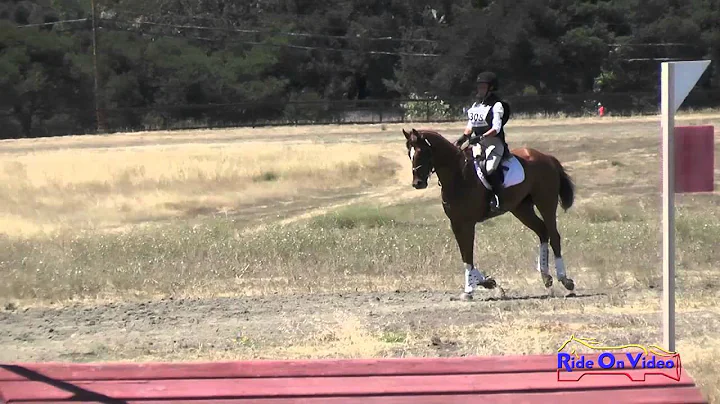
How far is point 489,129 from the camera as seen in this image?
12.2 meters

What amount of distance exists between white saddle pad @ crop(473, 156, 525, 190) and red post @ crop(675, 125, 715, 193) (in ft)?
19.7

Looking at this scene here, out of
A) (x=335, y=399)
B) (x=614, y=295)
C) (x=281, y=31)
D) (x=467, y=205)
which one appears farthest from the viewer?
(x=281, y=31)

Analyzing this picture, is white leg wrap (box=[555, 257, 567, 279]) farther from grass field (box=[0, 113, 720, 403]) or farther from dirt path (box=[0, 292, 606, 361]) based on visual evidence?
dirt path (box=[0, 292, 606, 361])

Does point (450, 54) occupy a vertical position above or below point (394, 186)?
above

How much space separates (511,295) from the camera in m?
12.1

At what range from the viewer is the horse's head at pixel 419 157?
1190 centimetres

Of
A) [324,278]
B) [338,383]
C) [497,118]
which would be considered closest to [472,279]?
[497,118]

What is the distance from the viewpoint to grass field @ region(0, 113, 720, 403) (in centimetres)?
897

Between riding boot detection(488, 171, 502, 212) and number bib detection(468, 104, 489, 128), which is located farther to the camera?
riding boot detection(488, 171, 502, 212)

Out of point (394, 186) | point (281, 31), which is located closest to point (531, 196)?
point (394, 186)

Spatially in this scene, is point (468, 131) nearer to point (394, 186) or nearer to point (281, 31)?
point (394, 186)

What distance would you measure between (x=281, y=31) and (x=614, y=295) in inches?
3156

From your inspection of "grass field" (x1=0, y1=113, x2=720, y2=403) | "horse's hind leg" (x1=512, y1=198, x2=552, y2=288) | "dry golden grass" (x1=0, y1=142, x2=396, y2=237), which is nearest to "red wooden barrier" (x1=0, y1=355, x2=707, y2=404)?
"grass field" (x1=0, y1=113, x2=720, y2=403)

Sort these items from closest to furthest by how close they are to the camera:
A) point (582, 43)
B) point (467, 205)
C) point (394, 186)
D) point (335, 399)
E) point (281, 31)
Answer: point (335, 399), point (467, 205), point (394, 186), point (582, 43), point (281, 31)
